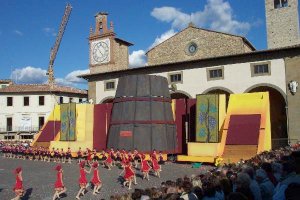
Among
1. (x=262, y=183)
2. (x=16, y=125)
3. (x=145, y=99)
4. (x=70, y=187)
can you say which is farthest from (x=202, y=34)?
(x=262, y=183)

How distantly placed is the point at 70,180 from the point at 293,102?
61.8 feet

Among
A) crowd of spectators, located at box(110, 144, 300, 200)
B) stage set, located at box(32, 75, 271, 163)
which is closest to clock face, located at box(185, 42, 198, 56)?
stage set, located at box(32, 75, 271, 163)

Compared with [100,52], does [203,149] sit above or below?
below

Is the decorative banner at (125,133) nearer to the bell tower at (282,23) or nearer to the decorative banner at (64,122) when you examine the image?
the decorative banner at (64,122)

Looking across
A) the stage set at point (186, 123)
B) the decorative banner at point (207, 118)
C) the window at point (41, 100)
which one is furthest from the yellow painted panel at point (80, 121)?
the window at point (41, 100)

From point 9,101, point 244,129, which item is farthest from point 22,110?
point 244,129

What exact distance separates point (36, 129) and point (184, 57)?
81.9ft

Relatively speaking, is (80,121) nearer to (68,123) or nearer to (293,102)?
(68,123)

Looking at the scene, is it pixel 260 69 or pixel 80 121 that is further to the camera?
pixel 80 121

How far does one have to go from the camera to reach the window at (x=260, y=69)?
2962 centimetres

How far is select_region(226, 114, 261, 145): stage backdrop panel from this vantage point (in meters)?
22.7

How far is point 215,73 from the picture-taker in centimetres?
3212

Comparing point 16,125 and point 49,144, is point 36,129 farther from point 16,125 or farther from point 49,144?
point 49,144

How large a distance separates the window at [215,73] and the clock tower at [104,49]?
16540mm
